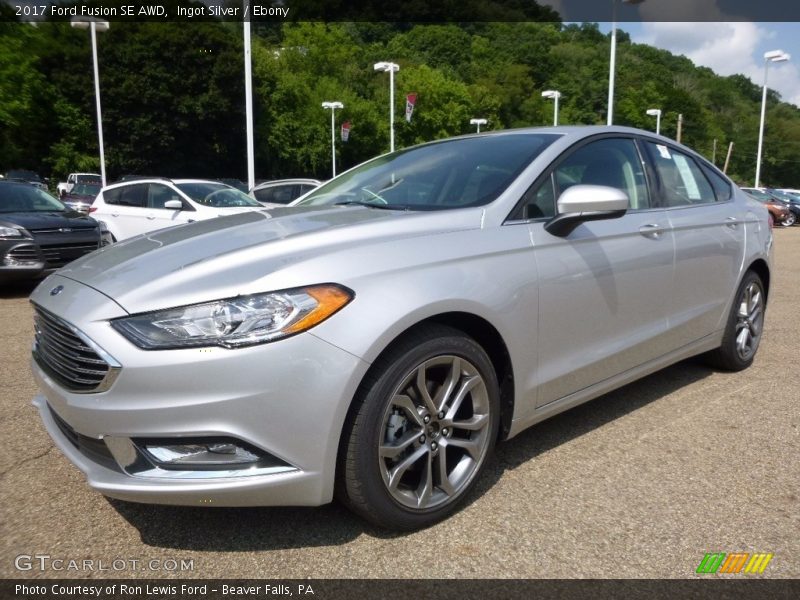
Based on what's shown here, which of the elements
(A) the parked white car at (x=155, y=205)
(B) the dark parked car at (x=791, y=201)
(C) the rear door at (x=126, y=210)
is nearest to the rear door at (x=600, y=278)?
(A) the parked white car at (x=155, y=205)

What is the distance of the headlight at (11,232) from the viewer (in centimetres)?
773

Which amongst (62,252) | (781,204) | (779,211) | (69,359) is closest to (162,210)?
(62,252)

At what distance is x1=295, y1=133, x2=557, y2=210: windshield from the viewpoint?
302cm

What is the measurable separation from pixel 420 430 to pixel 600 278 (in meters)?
1.21

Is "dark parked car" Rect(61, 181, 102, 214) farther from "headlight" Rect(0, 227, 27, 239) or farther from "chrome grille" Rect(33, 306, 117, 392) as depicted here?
"chrome grille" Rect(33, 306, 117, 392)

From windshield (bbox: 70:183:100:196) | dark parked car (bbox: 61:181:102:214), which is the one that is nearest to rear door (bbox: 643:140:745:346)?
dark parked car (bbox: 61:181:102:214)

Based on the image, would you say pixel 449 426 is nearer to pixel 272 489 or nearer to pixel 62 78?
pixel 272 489

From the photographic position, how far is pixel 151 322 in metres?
2.13

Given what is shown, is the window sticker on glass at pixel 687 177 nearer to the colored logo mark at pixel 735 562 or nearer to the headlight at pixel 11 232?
the colored logo mark at pixel 735 562

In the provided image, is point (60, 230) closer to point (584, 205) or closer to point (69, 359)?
point (69, 359)

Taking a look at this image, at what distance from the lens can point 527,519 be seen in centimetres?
262

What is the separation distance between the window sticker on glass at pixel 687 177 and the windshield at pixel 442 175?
1.22m

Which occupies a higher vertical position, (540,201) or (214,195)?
(540,201)

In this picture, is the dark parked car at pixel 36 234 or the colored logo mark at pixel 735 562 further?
the dark parked car at pixel 36 234
